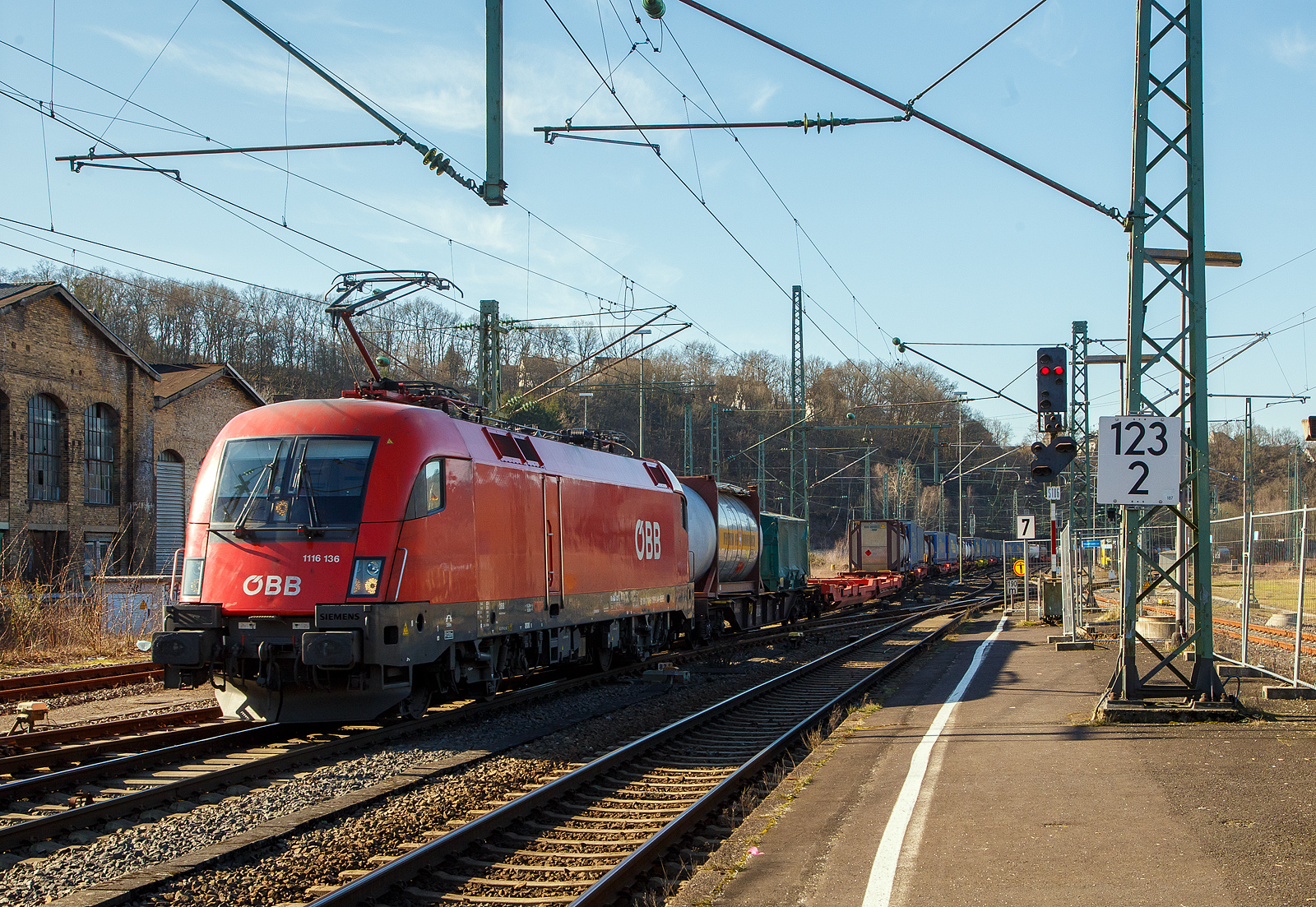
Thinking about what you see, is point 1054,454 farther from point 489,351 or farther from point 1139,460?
point 489,351

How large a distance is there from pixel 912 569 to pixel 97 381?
3315cm

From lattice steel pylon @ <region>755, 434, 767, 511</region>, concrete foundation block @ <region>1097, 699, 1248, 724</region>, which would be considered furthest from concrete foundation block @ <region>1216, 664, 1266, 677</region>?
lattice steel pylon @ <region>755, 434, 767, 511</region>

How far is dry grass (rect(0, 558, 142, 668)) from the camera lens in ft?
58.4

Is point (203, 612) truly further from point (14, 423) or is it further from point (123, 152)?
point (14, 423)

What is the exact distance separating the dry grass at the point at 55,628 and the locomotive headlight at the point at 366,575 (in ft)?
33.0

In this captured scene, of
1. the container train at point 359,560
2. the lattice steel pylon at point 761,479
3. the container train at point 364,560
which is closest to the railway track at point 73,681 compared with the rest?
the container train at point 359,560

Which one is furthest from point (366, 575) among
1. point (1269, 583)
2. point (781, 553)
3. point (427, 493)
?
point (781, 553)

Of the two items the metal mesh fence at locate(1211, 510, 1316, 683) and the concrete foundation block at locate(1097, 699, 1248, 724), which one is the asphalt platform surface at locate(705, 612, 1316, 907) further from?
the metal mesh fence at locate(1211, 510, 1316, 683)

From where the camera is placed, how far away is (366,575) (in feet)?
33.7

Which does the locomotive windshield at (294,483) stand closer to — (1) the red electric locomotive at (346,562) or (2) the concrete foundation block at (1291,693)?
(1) the red electric locomotive at (346,562)

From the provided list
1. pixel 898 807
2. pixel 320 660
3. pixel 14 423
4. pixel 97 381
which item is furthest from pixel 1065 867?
pixel 97 381

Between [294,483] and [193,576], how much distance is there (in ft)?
4.86

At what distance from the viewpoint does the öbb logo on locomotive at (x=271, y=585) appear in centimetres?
1028

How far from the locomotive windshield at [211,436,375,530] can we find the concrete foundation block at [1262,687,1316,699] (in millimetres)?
9574
